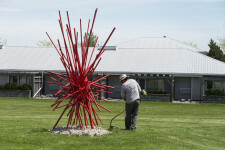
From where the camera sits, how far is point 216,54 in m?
55.2

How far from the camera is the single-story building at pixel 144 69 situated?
33.9 m

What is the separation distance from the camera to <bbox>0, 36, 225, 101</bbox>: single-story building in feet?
111

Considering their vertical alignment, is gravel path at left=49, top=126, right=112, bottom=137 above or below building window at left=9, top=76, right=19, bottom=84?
below

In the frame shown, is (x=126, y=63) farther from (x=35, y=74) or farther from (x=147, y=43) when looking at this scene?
(x=147, y=43)

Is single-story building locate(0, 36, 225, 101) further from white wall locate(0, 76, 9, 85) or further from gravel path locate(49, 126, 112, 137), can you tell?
gravel path locate(49, 126, 112, 137)

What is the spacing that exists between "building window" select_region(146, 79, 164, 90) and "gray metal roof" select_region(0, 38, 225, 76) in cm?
96

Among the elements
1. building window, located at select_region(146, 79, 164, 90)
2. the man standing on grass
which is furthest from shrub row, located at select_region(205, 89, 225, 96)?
the man standing on grass

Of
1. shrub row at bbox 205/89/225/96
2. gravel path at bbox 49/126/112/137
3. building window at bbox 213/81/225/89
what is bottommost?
gravel path at bbox 49/126/112/137

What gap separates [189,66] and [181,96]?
8.58 feet

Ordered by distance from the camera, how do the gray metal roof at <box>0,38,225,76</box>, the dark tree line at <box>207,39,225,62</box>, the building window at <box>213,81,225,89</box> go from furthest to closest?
1. the dark tree line at <box>207,39,225,62</box>
2. the gray metal roof at <box>0,38,225,76</box>
3. the building window at <box>213,81,225,89</box>

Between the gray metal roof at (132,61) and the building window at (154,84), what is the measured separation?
3.15 feet

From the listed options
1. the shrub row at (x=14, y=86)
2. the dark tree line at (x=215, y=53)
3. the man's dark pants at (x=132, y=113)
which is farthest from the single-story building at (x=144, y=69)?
the man's dark pants at (x=132, y=113)

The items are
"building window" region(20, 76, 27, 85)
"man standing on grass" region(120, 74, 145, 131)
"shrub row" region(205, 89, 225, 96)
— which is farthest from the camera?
"building window" region(20, 76, 27, 85)

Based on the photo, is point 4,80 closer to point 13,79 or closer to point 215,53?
point 13,79
